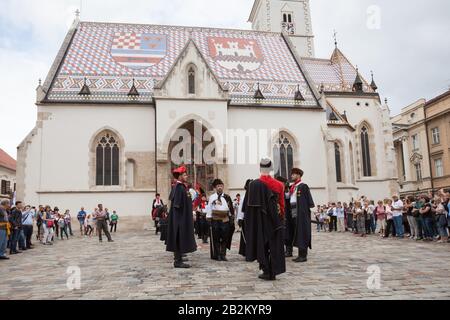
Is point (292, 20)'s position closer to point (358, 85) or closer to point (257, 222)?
point (358, 85)

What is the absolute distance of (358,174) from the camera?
1191 inches

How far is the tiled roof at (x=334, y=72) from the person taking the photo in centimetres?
3266

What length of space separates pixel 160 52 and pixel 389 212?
17997mm

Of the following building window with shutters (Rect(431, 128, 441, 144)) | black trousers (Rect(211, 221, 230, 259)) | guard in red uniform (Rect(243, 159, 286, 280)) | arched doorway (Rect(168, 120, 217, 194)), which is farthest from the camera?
building window with shutters (Rect(431, 128, 441, 144))

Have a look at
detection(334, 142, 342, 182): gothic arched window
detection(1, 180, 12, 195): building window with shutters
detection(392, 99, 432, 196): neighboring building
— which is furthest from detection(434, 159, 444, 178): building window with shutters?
detection(1, 180, 12, 195): building window with shutters

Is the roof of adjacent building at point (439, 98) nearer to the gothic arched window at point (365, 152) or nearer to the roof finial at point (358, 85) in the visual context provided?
the roof finial at point (358, 85)

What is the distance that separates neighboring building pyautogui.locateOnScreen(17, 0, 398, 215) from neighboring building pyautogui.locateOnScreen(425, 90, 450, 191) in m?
13.6

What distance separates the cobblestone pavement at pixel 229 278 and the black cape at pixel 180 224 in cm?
50

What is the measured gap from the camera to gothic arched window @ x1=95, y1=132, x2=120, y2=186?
2190cm

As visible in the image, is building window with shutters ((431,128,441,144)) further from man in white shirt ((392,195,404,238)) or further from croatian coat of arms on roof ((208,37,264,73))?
man in white shirt ((392,195,404,238))

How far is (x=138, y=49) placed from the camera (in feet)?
84.5
